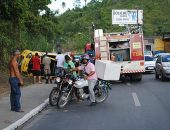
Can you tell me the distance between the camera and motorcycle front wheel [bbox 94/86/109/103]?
15.7 metres

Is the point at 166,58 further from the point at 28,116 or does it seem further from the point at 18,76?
the point at 28,116

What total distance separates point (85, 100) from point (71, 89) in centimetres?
155

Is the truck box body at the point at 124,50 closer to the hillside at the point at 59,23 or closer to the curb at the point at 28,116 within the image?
the hillside at the point at 59,23

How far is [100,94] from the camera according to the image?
15820mm

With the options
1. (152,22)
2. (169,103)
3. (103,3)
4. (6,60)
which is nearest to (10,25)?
(6,60)

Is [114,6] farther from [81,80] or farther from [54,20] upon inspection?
[81,80]

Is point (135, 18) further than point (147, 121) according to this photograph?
Yes

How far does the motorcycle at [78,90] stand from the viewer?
14.9 meters

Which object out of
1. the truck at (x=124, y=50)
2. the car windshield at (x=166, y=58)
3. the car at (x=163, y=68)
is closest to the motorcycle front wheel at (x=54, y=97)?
the truck at (x=124, y=50)

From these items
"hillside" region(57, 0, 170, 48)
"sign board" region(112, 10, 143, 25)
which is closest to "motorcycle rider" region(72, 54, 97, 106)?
"sign board" region(112, 10, 143, 25)

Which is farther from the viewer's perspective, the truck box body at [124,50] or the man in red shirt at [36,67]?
the truck box body at [124,50]

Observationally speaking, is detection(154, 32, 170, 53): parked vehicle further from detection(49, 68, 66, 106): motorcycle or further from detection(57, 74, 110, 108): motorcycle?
detection(49, 68, 66, 106): motorcycle

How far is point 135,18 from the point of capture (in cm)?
6131

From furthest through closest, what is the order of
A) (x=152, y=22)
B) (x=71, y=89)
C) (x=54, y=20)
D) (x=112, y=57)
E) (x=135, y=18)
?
(x=152, y=22) < (x=135, y=18) < (x=54, y=20) < (x=112, y=57) < (x=71, y=89)
